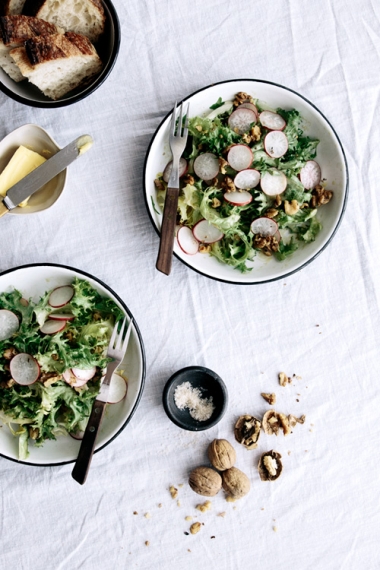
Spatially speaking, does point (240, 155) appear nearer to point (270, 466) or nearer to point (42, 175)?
point (42, 175)

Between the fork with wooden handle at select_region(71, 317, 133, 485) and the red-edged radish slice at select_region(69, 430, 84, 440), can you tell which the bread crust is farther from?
the red-edged radish slice at select_region(69, 430, 84, 440)

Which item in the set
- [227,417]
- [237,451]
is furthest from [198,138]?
[237,451]

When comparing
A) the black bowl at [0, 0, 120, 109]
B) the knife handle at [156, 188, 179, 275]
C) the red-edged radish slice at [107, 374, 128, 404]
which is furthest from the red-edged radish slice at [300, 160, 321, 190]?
the red-edged radish slice at [107, 374, 128, 404]

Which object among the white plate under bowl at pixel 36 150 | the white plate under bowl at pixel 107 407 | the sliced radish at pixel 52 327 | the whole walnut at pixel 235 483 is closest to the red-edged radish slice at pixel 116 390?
the white plate under bowl at pixel 107 407

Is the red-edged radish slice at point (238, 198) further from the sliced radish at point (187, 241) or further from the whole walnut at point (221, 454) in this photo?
the whole walnut at point (221, 454)

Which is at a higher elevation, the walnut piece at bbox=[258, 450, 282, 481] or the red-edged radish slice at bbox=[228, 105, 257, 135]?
the red-edged radish slice at bbox=[228, 105, 257, 135]

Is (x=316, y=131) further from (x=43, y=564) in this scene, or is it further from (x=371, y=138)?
(x=43, y=564)
